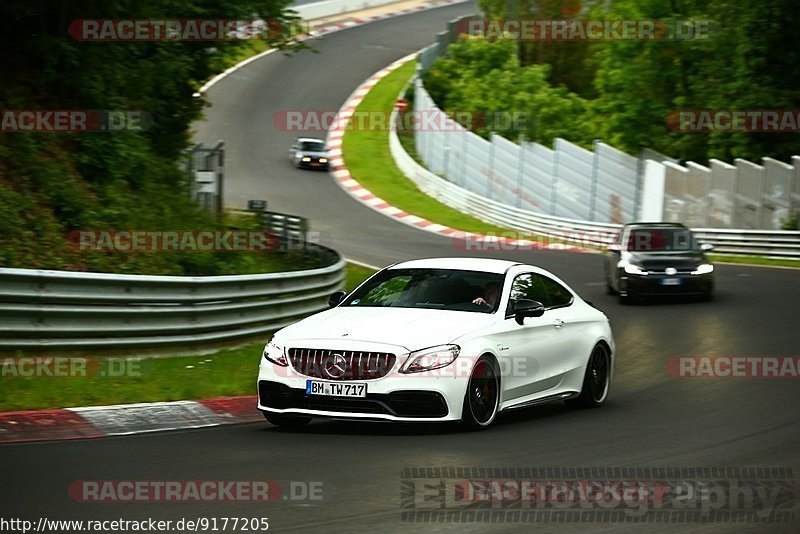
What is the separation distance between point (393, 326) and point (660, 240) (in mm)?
15059

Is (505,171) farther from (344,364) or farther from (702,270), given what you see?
(344,364)

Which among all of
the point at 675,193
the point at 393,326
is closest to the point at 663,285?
the point at 393,326

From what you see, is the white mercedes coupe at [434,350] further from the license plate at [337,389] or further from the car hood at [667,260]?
the car hood at [667,260]

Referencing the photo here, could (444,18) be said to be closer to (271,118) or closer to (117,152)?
(271,118)

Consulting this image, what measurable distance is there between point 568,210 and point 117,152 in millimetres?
28716

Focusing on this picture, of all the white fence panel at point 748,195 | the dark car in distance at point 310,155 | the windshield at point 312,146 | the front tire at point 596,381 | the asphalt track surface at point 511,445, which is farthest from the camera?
the windshield at point 312,146

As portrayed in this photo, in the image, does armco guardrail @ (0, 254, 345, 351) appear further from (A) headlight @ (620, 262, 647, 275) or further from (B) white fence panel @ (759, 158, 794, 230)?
(B) white fence panel @ (759, 158, 794, 230)

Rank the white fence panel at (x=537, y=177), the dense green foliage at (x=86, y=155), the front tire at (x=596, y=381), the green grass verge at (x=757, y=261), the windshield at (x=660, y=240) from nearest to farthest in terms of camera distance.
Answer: the front tire at (x=596, y=381) → the dense green foliage at (x=86, y=155) → the windshield at (x=660, y=240) → the green grass verge at (x=757, y=261) → the white fence panel at (x=537, y=177)

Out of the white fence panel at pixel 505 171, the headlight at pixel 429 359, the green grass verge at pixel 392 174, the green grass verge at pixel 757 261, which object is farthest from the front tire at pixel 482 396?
the white fence panel at pixel 505 171

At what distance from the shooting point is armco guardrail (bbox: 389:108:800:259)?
116ft

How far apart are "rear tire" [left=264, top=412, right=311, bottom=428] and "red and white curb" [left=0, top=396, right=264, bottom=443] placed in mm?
651

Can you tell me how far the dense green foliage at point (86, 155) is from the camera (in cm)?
1602

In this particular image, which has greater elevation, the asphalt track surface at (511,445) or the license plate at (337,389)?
the license plate at (337,389)

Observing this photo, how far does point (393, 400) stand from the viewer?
10055mm
